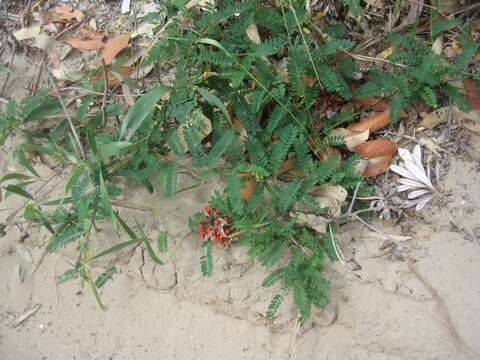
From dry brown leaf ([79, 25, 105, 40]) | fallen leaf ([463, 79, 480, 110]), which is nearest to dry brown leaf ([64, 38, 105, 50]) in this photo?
dry brown leaf ([79, 25, 105, 40])

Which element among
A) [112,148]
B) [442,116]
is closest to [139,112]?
[112,148]

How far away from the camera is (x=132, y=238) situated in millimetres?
2361

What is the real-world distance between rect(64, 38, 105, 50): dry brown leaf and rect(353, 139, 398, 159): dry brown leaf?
1.27 m

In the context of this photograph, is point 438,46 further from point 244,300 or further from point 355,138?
point 244,300

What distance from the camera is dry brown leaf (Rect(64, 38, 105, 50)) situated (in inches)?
108

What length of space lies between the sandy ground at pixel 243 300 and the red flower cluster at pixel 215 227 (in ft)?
0.28

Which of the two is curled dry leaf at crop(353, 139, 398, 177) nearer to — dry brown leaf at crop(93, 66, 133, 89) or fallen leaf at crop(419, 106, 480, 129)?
fallen leaf at crop(419, 106, 480, 129)

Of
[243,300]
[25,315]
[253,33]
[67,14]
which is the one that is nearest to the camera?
[243,300]

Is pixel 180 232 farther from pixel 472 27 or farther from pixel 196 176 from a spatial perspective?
pixel 472 27

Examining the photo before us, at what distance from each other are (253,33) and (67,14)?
100 cm

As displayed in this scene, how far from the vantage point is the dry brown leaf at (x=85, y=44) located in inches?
108

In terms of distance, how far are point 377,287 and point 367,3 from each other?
3.77 feet

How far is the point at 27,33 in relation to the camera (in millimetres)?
2912

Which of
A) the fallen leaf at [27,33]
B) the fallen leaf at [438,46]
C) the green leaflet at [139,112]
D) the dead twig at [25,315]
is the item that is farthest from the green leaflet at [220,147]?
the fallen leaf at [27,33]
